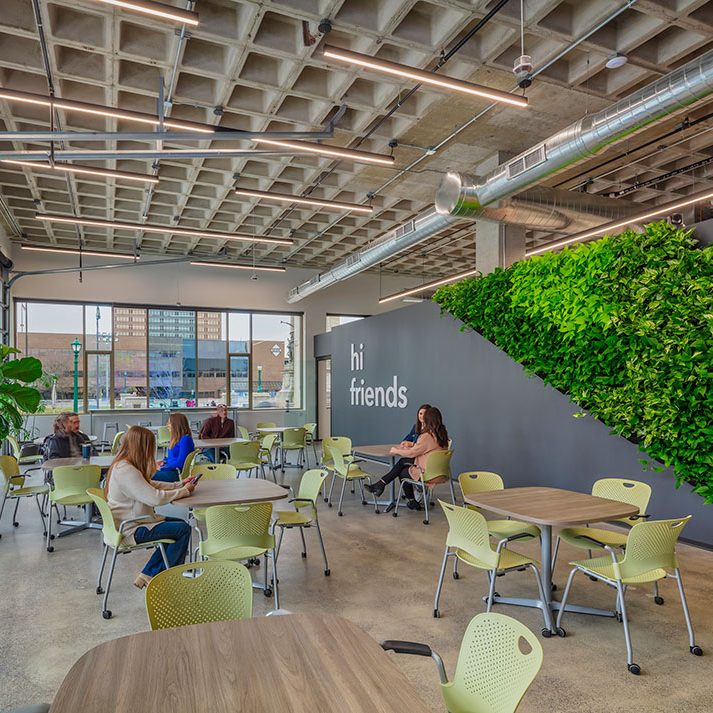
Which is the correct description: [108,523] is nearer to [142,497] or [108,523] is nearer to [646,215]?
[142,497]

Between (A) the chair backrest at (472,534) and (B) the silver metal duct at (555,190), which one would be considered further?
(B) the silver metal duct at (555,190)

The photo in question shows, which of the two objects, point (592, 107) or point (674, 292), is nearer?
point (674, 292)

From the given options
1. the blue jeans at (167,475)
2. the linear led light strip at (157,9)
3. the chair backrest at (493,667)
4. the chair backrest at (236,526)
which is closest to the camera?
the chair backrest at (493,667)

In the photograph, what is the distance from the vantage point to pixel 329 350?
14.0m

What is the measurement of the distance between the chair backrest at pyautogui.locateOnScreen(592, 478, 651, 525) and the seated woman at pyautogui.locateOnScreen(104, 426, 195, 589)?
3.24 meters

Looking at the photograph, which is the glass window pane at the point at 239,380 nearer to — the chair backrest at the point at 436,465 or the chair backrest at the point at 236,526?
the chair backrest at the point at 436,465

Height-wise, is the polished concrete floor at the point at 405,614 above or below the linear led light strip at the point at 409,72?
below

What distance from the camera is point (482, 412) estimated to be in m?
8.23

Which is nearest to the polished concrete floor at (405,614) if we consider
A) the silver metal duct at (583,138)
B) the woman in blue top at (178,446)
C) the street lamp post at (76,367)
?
the woman in blue top at (178,446)

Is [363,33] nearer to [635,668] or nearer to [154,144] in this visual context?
[154,144]

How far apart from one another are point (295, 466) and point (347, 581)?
591 cm

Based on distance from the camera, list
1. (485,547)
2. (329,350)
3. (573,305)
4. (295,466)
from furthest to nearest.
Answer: (329,350) < (295,466) < (573,305) < (485,547)

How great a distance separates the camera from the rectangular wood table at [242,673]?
4.92ft

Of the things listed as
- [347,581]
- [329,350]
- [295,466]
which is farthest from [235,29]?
[329,350]
